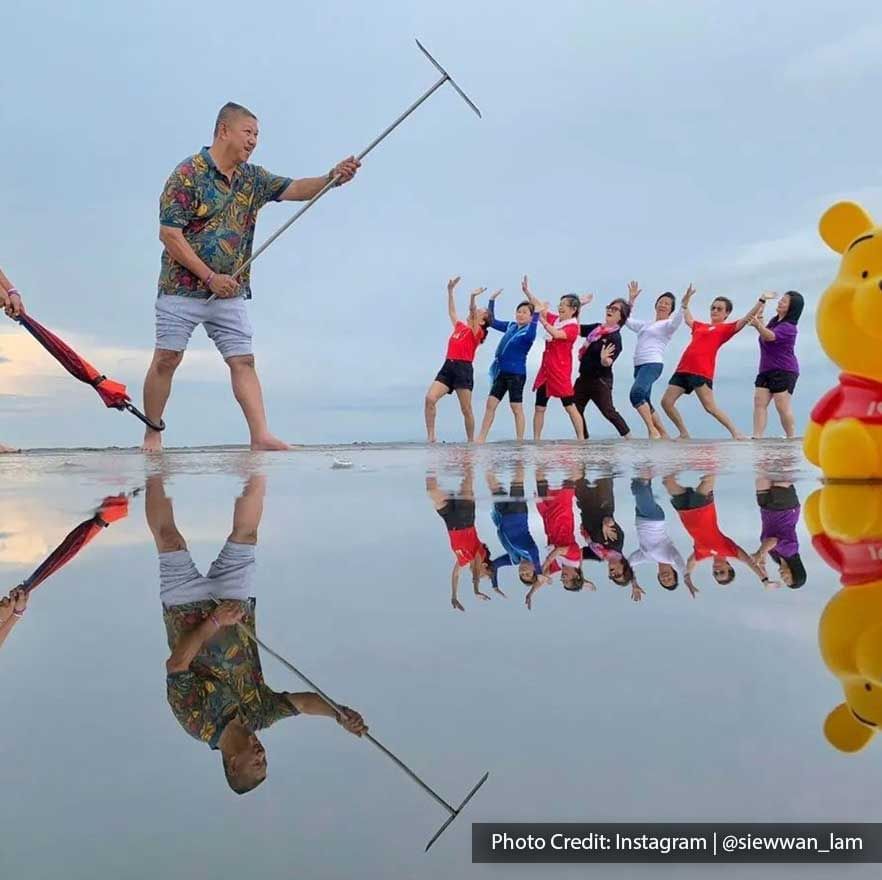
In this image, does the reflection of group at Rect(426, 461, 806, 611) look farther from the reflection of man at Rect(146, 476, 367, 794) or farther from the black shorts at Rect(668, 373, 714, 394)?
the black shorts at Rect(668, 373, 714, 394)

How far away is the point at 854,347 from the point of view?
17.8 feet

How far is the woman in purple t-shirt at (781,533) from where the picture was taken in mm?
2779

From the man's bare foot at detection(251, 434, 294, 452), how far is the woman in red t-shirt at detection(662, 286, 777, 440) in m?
5.53

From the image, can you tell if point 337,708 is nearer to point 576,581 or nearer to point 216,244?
point 576,581

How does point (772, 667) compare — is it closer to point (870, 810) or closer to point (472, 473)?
point (870, 810)

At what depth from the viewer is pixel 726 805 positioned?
1258 millimetres

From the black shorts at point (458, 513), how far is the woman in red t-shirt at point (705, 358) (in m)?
8.10

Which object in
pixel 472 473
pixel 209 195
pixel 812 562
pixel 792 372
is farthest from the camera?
pixel 792 372

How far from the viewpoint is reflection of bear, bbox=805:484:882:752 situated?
156cm

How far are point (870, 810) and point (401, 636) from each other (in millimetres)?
1002

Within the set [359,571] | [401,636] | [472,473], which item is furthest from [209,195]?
[401,636]

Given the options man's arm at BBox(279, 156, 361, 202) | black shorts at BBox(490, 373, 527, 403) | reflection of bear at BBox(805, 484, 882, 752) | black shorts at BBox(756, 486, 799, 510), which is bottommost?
reflection of bear at BBox(805, 484, 882, 752)

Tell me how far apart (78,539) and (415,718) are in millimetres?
2262

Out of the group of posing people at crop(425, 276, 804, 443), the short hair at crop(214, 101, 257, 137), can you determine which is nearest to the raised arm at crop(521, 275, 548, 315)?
the group of posing people at crop(425, 276, 804, 443)
